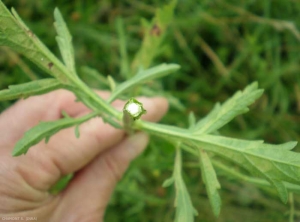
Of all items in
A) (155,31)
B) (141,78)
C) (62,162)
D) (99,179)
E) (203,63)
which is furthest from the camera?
(203,63)

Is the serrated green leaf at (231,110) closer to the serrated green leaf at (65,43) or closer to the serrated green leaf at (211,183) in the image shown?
the serrated green leaf at (211,183)

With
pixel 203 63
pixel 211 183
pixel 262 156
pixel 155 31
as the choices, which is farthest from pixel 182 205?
pixel 203 63

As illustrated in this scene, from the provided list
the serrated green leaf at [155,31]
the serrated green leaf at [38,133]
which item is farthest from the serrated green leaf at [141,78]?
the serrated green leaf at [155,31]

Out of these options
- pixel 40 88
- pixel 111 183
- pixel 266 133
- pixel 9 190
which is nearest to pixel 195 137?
pixel 40 88

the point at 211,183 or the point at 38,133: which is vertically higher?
the point at 38,133

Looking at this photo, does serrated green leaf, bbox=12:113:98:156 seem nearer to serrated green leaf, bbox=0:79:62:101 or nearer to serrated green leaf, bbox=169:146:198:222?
serrated green leaf, bbox=0:79:62:101

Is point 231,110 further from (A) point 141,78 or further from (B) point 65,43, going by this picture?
(B) point 65,43

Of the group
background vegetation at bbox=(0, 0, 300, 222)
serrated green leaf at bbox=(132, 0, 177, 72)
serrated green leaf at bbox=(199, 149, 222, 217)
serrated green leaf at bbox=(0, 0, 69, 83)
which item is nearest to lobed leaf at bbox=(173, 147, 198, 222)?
serrated green leaf at bbox=(199, 149, 222, 217)

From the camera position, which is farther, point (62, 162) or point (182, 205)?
point (62, 162)
